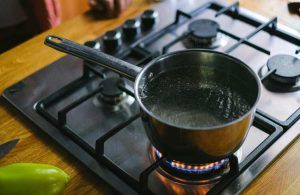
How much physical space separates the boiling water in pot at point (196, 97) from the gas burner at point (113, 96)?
0.13m

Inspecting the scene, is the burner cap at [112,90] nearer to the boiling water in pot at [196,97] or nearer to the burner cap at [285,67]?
the boiling water in pot at [196,97]

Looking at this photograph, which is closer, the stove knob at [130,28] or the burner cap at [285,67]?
the burner cap at [285,67]

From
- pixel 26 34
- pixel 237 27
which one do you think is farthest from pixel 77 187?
pixel 26 34

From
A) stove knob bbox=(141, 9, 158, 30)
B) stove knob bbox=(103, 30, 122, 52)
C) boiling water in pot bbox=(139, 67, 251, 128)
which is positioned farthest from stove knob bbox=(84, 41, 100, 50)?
boiling water in pot bbox=(139, 67, 251, 128)

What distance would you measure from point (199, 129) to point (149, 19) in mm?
448

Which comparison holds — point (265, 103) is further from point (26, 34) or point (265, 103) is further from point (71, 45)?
point (26, 34)

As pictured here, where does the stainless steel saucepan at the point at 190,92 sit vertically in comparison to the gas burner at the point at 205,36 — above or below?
above

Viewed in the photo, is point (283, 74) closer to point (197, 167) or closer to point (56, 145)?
point (197, 167)

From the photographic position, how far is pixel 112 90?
80cm

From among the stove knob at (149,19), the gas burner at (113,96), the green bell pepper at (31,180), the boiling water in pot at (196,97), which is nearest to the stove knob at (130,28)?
the stove knob at (149,19)

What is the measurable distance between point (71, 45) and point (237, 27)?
0.39 meters

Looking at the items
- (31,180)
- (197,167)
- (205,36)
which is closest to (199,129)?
(197,167)

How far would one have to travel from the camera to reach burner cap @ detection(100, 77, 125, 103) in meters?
0.80

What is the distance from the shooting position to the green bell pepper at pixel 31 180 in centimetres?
62
